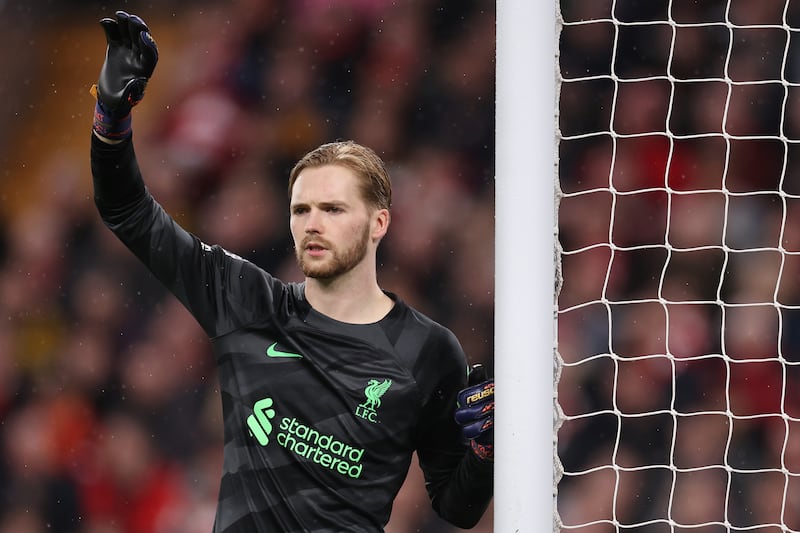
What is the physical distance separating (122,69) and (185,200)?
2227 mm

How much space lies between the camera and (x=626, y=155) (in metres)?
3.32

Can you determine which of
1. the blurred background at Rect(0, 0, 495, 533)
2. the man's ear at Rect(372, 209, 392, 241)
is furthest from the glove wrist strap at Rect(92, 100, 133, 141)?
the blurred background at Rect(0, 0, 495, 533)

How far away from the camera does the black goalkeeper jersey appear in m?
1.43

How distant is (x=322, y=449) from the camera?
1.44m

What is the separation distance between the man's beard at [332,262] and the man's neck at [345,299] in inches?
1.0

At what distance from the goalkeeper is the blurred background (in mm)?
1776

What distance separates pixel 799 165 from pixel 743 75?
351 mm

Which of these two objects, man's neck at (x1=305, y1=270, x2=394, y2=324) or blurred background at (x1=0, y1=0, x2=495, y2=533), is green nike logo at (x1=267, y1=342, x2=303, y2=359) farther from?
blurred background at (x1=0, y1=0, x2=495, y2=533)

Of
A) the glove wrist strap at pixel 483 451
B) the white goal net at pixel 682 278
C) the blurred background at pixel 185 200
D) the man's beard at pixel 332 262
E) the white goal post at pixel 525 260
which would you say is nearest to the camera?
the white goal post at pixel 525 260

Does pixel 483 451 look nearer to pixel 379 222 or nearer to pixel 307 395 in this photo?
pixel 307 395

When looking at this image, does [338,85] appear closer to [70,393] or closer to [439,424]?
[70,393]

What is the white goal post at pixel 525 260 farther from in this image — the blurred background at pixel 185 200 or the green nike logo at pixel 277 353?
the blurred background at pixel 185 200

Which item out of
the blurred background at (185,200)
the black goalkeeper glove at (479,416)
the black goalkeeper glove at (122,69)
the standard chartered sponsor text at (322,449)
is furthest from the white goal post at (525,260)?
the blurred background at (185,200)

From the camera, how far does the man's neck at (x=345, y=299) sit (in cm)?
151
